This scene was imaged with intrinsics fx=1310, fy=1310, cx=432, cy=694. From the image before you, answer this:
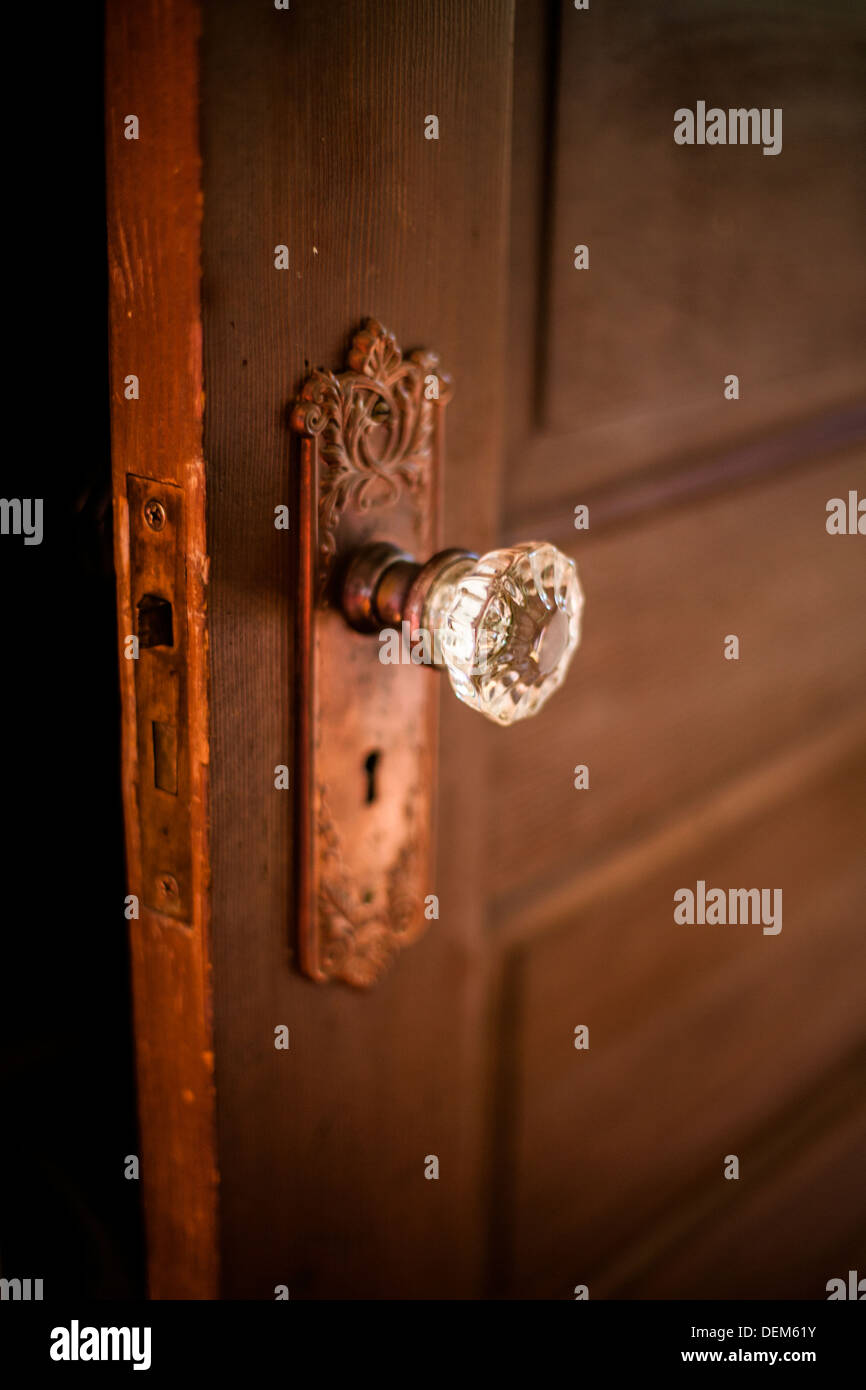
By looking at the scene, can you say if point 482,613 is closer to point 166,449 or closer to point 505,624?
point 505,624

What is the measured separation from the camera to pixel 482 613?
45cm

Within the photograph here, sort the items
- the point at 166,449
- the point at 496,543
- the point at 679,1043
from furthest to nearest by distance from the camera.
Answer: the point at 679,1043 < the point at 496,543 < the point at 166,449

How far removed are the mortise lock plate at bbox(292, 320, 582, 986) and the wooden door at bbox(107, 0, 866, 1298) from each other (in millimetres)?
12

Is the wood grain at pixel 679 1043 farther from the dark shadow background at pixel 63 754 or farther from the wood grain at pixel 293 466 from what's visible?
the dark shadow background at pixel 63 754

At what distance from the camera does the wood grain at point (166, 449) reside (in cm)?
41

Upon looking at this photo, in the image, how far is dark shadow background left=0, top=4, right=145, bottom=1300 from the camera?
0.53 metres

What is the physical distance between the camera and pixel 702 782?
768 millimetres

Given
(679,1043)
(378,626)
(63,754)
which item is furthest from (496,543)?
(679,1043)

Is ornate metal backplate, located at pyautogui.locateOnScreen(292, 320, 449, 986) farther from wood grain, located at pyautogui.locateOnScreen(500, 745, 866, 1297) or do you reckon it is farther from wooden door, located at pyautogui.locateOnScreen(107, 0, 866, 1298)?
wood grain, located at pyautogui.locateOnScreen(500, 745, 866, 1297)

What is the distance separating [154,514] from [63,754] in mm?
208

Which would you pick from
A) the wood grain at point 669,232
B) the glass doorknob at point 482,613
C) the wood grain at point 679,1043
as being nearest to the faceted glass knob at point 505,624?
the glass doorknob at point 482,613

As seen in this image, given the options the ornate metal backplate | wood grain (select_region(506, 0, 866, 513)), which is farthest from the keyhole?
wood grain (select_region(506, 0, 866, 513))

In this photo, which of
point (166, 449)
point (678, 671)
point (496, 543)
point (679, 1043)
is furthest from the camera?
point (679, 1043)
